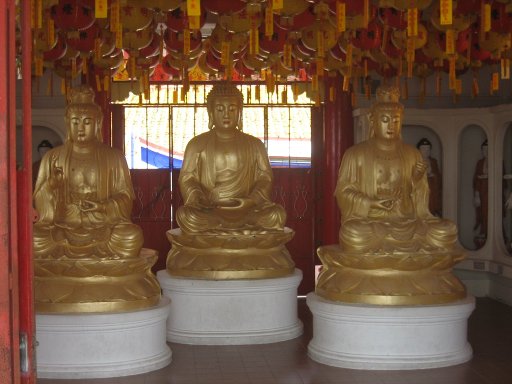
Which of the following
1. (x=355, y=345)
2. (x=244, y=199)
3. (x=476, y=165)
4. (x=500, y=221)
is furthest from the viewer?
(x=476, y=165)

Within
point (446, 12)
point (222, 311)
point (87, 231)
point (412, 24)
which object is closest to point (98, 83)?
point (222, 311)

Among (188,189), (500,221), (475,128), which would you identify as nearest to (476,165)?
(475,128)

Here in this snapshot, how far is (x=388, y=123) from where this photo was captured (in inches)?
258

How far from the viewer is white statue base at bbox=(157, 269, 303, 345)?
6.79 m

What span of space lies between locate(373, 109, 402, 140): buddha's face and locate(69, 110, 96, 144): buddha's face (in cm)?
216

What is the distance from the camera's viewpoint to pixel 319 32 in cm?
754

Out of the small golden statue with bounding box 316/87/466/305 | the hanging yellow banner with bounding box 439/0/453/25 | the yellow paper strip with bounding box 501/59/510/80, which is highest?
the hanging yellow banner with bounding box 439/0/453/25

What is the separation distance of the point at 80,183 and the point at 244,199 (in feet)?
4.75

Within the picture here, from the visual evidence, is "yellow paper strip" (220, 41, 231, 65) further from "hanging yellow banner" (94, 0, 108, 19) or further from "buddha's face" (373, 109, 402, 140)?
"hanging yellow banner" (94, 0, 108, 19)

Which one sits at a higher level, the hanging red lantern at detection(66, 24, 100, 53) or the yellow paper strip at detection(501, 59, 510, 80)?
the hanging red lantern at detection(66, 24, 100, 53)

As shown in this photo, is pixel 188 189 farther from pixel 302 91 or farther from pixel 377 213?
pixel 302 91

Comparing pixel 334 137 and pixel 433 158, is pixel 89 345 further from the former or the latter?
pixel 433 158

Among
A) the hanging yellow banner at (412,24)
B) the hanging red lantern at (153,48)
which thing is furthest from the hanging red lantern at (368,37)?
the hanging yellow banner at (412,24)

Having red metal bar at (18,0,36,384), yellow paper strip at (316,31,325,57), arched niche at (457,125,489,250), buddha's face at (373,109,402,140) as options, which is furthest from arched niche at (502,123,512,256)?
red metal bar at (18,0,36,384)
